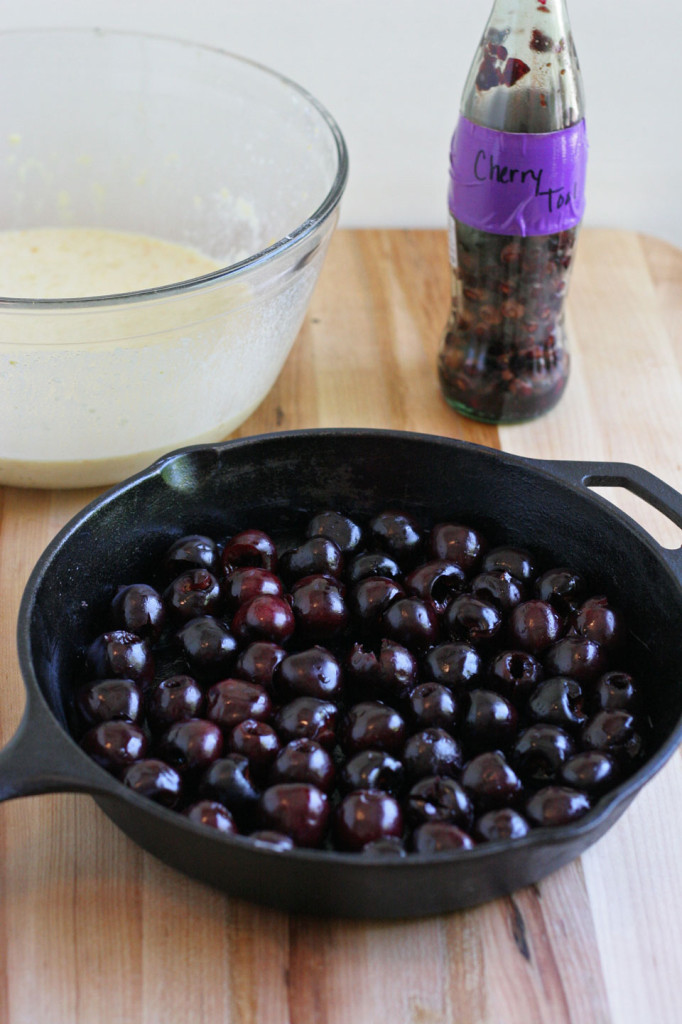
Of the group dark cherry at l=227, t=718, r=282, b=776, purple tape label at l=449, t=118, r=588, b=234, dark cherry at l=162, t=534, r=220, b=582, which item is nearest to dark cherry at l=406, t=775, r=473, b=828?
dark cherry at l=227, t=718, r=282, b=776

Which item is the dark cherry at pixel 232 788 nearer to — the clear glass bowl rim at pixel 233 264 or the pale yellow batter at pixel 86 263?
the clear glass bowl rim at pixel 233 264

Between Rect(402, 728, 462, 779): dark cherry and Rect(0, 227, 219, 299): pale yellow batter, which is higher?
Rect(0, 227, 219, 299): pale yellow batter

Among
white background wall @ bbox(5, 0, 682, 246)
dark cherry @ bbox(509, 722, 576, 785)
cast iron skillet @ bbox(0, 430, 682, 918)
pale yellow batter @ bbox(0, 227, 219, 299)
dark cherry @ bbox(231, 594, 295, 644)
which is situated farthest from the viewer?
white background wall @ bbox(5, 0, 682, 246)

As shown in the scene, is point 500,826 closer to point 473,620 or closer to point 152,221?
point 473,620

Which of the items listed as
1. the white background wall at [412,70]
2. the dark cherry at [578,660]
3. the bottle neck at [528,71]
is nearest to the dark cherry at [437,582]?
the dark cherry at [578,660]

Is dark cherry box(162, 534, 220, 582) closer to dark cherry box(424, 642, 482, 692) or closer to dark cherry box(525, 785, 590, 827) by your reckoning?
dark cherry box(424, 642, 482, 692)

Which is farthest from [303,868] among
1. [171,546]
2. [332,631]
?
[171,546]
